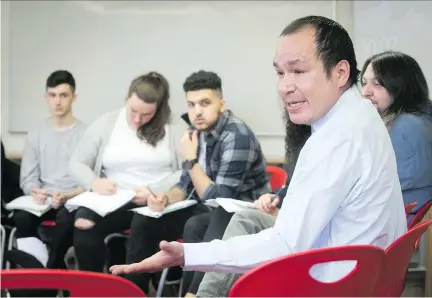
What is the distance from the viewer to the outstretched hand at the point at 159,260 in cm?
113

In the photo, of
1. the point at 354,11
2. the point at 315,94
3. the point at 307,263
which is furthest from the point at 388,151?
the point at 354,11

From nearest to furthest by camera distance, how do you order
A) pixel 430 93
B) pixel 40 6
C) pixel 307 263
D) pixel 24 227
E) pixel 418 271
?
pixel 307 263 < pixel 430 93 < pixel 418 271 < pixel 24 227 < pixel 40 6

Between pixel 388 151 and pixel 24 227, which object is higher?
pixel 388 151

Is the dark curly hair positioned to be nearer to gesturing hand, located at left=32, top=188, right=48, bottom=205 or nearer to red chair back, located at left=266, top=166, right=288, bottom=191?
red chair back, located at left=266, top=166, right=288, bottom=191

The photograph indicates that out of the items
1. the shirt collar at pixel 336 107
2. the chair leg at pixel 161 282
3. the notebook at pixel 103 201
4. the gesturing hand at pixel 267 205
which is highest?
the shirt collar at pixel 336 107

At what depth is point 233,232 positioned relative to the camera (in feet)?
6.43

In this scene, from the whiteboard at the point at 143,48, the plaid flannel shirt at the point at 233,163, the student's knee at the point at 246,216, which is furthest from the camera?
the whiteboard at the point at 143,48

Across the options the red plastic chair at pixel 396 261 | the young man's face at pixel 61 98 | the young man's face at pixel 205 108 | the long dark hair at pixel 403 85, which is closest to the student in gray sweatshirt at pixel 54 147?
the young man's face at pixel 61 98

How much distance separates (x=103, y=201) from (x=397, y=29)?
1489mm

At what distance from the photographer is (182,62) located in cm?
367

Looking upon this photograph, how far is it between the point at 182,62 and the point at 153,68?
7.4 inches

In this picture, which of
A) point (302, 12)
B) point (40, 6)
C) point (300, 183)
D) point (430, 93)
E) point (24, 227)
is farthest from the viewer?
point (40, 6)

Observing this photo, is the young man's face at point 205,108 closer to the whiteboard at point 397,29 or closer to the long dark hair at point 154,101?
the long dark hair at point 154,101

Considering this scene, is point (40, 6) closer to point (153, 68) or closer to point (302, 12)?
point (153, 68)
